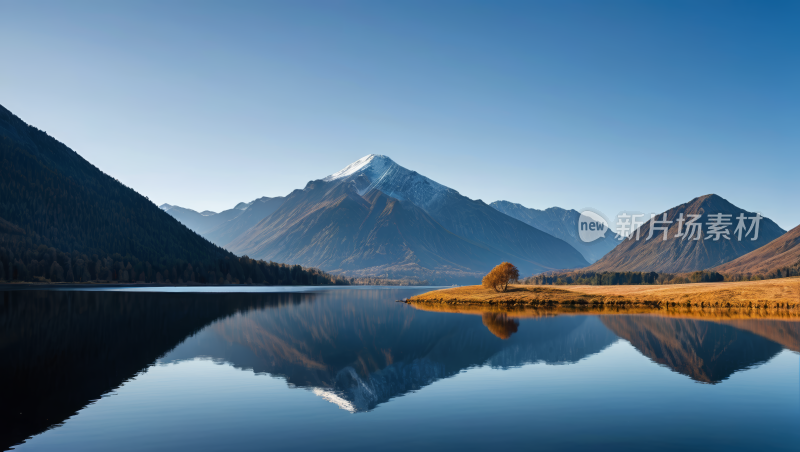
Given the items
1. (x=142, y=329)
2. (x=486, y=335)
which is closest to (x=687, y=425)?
(x=486, y=335)

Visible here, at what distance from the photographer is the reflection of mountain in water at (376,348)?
38594mm

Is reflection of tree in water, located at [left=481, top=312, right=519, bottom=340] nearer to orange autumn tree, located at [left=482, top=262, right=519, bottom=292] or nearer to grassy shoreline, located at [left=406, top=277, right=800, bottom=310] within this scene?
grassy shoreline, located at [left=406, top=277, right=800, bottom=310]

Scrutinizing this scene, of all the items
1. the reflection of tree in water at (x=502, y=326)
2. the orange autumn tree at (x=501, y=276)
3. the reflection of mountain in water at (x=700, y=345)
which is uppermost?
the orange autumn tree at (x=501, y=276)

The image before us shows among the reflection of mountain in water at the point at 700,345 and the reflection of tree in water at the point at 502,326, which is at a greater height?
the reflection of mountain in water at the point at 700,345

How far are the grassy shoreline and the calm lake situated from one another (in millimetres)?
53529

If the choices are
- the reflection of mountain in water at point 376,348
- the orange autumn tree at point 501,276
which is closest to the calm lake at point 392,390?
the reflection of mountain in water at point 376,348

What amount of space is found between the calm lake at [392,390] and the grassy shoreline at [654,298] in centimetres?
5353

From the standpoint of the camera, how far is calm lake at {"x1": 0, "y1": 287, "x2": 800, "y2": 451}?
952 inches

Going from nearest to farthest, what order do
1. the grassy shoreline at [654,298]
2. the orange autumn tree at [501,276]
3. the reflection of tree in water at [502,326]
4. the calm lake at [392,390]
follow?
the calm lake at [392,390] < the reflection of tree in water at [502,326] < the grassy shoreline at [654,298] < the orange autumn tree at [501,276]

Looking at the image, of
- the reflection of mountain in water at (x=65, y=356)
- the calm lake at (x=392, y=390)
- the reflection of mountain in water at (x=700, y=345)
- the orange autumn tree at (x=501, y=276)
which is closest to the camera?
the calm lake at (x=392, y=390)

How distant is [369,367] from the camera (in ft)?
146

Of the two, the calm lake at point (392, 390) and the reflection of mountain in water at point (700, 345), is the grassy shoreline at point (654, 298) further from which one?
the calm lake at point (392, 390)

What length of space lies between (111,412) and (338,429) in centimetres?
1307

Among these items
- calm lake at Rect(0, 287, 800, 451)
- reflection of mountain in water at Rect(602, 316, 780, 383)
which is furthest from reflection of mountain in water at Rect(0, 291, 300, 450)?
reflection of mountain in water at Rect(602, 316, 780, 383)
